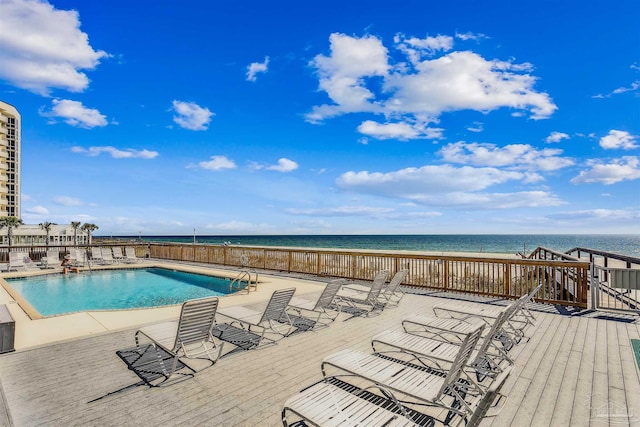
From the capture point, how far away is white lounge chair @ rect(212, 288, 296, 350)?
16.4 ft

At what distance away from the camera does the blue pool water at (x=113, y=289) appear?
9891mm

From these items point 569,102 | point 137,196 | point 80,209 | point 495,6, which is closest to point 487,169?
point 569,102

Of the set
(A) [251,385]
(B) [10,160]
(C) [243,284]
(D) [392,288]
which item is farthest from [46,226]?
(A) [251,385]

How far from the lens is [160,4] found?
11992 mm

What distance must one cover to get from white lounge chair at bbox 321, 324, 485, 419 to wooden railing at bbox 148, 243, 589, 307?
18.7 feet

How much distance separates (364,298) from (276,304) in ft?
9.59

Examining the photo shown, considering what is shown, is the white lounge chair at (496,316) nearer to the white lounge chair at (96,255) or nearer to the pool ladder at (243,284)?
the pool ladder at (243,284)

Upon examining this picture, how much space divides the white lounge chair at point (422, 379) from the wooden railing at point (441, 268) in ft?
18.7

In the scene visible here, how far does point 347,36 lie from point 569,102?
16.7m

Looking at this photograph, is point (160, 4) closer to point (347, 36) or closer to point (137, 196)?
point (347, 36)

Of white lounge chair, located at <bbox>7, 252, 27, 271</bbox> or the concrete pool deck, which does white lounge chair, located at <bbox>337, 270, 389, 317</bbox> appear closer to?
the concrete pool deck

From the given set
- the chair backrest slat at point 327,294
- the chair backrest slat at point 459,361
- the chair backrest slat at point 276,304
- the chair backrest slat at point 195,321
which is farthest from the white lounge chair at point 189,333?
the chair backrest slat at point 459,361

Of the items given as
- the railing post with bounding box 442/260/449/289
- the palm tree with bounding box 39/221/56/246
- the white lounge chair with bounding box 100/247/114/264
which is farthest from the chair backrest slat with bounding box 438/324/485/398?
the palm tree with bounding box 39/221/56/246

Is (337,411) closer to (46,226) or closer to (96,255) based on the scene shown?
(96,255)
